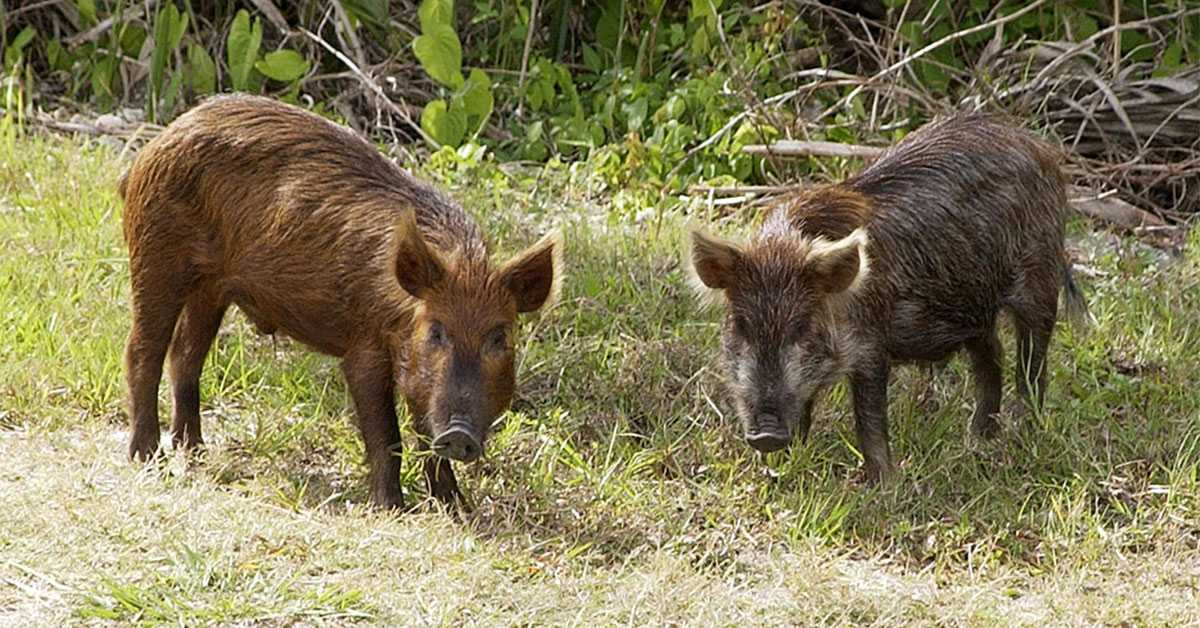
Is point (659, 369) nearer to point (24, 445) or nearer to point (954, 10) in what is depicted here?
point (24, 445)

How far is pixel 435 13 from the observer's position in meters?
8.56

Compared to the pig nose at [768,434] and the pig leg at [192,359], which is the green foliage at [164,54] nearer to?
the pig leg at [192,359]

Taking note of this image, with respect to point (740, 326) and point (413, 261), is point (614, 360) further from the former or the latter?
point (413, 261)

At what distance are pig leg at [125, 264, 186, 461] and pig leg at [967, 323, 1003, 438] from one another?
2.57 m

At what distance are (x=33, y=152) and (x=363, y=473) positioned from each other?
10.3 feet

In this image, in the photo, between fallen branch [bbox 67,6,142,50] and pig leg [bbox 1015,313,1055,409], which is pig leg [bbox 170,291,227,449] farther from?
fallen branch [bbox 67,6,142,50]

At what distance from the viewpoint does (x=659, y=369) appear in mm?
6602

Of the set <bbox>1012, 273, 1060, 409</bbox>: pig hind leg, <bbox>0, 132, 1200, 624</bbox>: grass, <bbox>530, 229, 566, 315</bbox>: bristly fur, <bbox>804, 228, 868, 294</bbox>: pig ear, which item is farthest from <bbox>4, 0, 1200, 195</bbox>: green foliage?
<bbox>530, 229, 566, 315</bbox>: bristly fur

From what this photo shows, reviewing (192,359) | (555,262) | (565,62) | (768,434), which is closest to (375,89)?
(565,62)

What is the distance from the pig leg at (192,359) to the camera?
6.07 m

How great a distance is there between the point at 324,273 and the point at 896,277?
1.78 m

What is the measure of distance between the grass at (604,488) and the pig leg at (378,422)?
12 centimetres

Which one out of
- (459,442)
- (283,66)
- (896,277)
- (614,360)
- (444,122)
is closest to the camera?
(459,442)

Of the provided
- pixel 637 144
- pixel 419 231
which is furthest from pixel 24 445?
pixel 637 144
